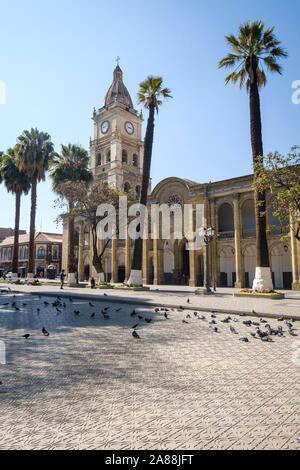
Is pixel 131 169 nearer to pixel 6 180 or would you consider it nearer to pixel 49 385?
pixel 6 180

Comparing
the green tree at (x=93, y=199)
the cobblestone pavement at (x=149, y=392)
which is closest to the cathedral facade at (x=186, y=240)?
the green tree at (x=93, y=199)

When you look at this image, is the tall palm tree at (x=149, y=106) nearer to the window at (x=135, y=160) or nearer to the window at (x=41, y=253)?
the window at (x=135, y=160)

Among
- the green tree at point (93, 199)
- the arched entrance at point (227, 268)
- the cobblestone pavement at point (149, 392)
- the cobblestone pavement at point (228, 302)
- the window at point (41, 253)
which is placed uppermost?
the green tree at point (93, 199)

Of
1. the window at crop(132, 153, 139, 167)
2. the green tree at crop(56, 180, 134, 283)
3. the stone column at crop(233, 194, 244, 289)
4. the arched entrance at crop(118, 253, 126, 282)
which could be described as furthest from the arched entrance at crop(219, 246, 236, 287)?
the window at crop(132, 153, 139, 167)

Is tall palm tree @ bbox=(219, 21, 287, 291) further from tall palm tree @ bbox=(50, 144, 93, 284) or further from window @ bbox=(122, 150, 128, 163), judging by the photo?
window @ bbox=(122, 150, 128, 163)

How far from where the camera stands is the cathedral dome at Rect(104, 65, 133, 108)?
5281 cm

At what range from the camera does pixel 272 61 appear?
19234mm

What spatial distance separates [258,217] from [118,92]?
4398 cm

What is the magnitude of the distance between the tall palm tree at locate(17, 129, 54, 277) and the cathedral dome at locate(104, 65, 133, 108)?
2034cm

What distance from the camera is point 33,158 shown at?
34.8 metres

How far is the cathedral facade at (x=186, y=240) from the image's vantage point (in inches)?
1180

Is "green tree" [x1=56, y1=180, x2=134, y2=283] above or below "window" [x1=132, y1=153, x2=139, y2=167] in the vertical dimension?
below

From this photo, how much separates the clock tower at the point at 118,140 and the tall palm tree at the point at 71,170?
45.4ft
